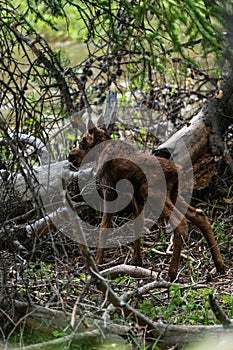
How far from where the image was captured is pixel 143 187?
221 inches

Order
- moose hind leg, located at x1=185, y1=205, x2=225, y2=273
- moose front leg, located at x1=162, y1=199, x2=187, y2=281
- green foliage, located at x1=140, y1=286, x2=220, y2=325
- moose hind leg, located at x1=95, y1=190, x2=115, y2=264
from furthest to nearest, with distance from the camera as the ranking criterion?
moose hind leg, located at x1=95, y1=190, x2=115, y2=264 → moose hind leg, located at x1=185, y1=205, x2=225, y2=273 → moose front leg, located at x1=162, y1=199, x2=187, y2=281 → green foliage, located at x1=140, y1=286, x2=220, y2=325

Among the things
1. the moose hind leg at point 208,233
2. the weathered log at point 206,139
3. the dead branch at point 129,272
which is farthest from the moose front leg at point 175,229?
the weathered log at point 206,139

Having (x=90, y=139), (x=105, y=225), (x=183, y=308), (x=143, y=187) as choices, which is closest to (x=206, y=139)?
(x=90, y=139)

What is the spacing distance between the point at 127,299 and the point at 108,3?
320 centimetres

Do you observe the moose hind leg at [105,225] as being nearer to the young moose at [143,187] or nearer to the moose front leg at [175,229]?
the young moose at [143,187]

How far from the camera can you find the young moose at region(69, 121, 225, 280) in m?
5.53

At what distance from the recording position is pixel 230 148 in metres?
7.59

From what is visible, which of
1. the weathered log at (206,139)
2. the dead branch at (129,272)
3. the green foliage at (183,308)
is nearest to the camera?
the green foliage at (183,308)

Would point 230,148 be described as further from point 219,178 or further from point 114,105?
point 114,105

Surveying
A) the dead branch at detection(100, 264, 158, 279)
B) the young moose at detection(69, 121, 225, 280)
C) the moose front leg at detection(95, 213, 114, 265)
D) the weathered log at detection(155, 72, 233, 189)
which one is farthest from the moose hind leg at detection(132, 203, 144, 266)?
the weathered log at detection(155, 72, 233, 189)

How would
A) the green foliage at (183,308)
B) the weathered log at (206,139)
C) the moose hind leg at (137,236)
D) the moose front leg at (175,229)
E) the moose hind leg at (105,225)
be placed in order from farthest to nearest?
1. the weathered log at (206,139)
2. the moose hind leg at (137,236)
3. the moose hind leg at (105,225)
4. the moose front leg at (175,229)
5. the green foliage at (183,308)

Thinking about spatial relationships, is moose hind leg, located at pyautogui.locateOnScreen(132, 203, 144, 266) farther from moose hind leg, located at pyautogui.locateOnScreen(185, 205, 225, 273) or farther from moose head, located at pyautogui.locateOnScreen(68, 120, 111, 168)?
moose head, located at pyautogui.locateOnScreen(68, 120, 111, 168)

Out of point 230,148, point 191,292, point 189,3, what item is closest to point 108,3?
point 189,3

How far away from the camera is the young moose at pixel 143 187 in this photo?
553cm
